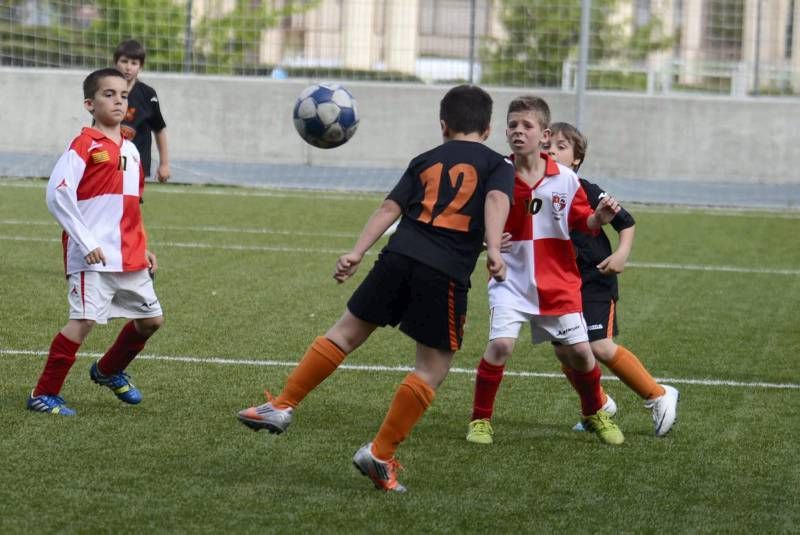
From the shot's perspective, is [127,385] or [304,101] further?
[304,101]

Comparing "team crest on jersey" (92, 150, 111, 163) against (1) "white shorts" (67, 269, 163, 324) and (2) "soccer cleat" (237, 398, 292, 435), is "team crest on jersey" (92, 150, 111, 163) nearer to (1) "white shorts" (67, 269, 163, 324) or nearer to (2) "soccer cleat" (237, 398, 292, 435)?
(1) "white shorts" (67, 269, 163, 324)

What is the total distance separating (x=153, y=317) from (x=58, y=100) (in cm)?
1416

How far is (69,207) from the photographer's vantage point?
5.58 meters

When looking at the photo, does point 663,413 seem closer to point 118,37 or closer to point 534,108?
point 534,108

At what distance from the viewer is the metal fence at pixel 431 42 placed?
19578 mm

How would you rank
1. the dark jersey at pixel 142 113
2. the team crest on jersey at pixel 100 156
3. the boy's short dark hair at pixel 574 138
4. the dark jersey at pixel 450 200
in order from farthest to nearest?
1. the dark jersey at pixel 142 113
2. the boy's short dark hair at pixel 574 138
3. the team crest on jersey at pixel 100 156
4. the dark jersey at pixel 450 200

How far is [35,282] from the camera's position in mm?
9602

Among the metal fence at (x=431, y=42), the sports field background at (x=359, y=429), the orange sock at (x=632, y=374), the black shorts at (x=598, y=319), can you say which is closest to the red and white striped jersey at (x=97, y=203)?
the sports field background at (x=359, y=429)

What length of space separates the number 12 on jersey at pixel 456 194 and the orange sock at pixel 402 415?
57 cm

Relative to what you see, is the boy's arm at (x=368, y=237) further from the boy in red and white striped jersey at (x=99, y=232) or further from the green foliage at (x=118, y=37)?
the green foliage at (x=118, y=37)

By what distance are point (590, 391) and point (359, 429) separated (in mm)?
991

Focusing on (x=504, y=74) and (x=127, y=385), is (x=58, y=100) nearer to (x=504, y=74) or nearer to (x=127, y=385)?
(x=504, y=74)

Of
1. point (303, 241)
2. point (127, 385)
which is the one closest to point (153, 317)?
point (127, 385)

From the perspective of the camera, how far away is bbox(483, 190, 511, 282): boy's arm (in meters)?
4.71
